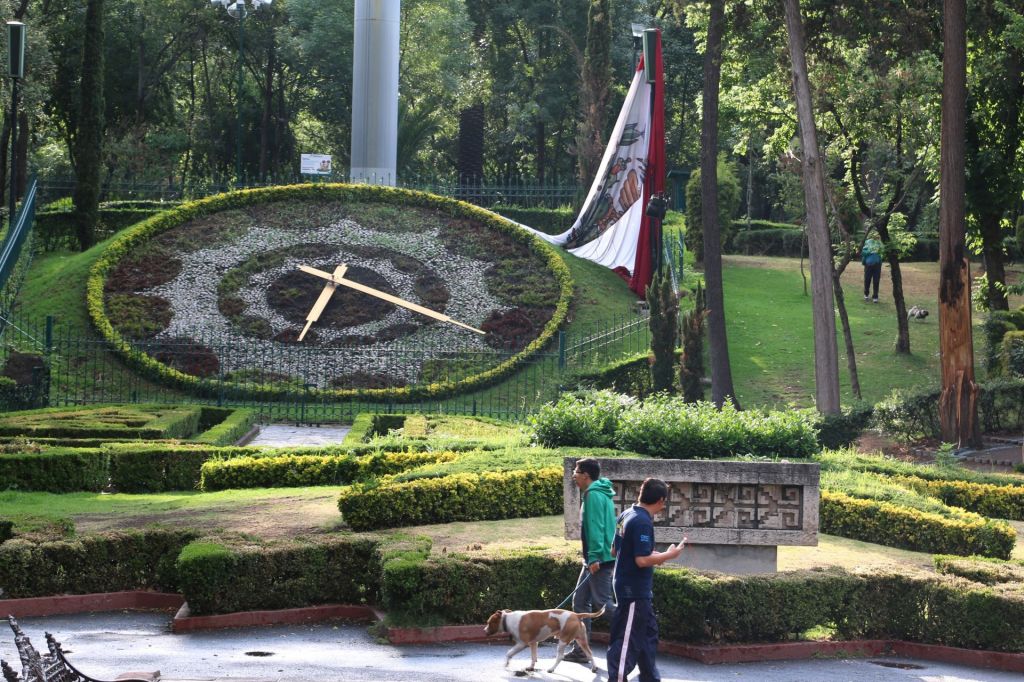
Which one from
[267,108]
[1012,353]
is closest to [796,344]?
[1012,353]

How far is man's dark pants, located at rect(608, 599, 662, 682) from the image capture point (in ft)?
26.2

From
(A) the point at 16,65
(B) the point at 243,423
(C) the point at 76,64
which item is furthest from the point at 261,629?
(C) the point at 76,64

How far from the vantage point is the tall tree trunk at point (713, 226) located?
23.3m

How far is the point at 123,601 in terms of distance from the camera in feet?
37.1

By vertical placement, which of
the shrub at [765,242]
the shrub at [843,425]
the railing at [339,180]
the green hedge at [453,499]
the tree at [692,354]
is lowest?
the green hedge at [453,499]

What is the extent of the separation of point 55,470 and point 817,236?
12.6m

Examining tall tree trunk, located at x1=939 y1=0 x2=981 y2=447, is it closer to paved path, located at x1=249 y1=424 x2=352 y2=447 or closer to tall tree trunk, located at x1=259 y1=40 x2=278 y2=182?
paved path, located at x1=249 y1=424 x2=352 y2=447

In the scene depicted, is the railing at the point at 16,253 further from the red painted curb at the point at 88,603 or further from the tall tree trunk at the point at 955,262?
the tall tree trunk at the point at 955,262

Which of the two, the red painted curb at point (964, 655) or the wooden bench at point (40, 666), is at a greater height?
the wooden bench at point (40, 666)

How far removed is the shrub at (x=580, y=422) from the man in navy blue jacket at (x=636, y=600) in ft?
22.6

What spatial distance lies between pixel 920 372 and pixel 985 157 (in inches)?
174

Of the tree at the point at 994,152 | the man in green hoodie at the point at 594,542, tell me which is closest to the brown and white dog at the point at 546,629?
the man in green hoodie at the point at 594,542

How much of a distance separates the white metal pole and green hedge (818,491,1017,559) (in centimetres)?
2187

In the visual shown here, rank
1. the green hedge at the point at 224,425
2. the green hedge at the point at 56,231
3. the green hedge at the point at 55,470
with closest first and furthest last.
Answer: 1. the green hedge at the point at 55,470
2. the green hedge at the point at 224,425
3. the green hedge at the point at 56,231
